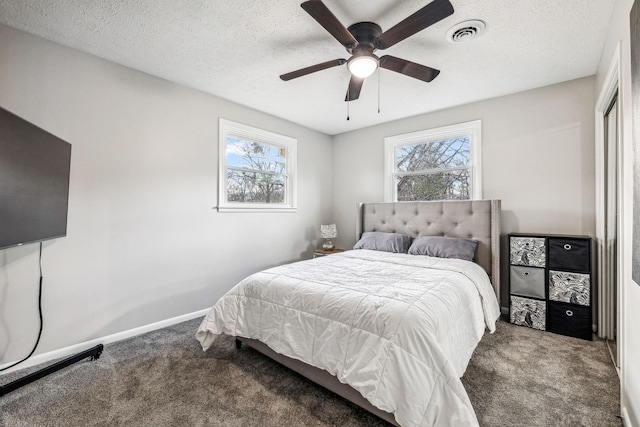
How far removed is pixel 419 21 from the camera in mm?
1635

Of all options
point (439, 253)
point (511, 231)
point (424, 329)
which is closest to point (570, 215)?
point (511, 231)

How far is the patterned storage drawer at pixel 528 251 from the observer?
2.80 metres

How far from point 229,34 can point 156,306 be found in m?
2.64

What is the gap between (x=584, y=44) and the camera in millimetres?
2287

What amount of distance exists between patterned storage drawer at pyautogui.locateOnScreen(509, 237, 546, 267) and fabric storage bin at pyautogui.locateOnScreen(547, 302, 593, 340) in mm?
420

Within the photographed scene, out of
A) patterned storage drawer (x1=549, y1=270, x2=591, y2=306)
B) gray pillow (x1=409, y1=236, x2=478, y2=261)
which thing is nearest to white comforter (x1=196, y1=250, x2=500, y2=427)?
gray pillow (x1=409, y1=236, x2=478, y2=261)

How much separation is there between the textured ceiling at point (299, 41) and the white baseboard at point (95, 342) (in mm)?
2526

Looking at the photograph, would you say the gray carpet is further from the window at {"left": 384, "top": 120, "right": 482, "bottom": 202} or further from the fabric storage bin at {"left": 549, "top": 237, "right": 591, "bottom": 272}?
the window at {"left": 384, "top": 120, "right": 482, "bottom": 202}

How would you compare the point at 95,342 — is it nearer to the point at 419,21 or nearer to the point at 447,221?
the point at 419,21

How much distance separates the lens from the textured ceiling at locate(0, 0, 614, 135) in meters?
1.90

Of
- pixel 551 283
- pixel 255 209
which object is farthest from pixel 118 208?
pixel 551 283

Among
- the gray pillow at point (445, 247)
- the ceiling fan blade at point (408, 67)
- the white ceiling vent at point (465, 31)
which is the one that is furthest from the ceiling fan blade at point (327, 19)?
the gray pillow at point (445, 247)

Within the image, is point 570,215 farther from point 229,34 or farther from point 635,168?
point 229,34

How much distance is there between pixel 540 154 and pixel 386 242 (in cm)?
194
